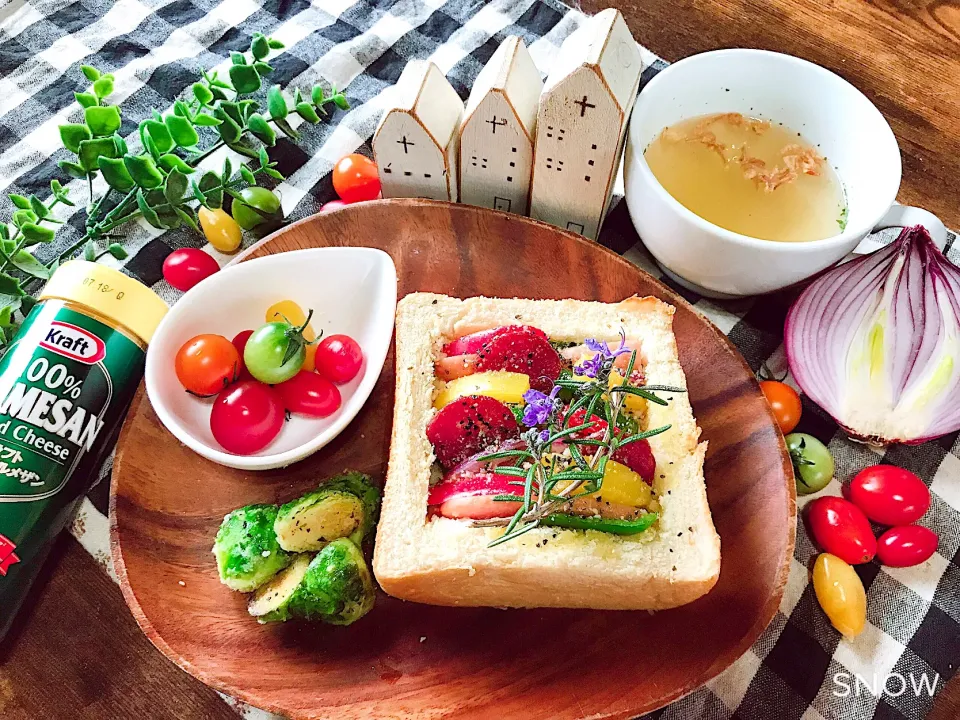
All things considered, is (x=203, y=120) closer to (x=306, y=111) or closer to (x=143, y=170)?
(x=143, y=170)

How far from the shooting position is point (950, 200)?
8.55ft

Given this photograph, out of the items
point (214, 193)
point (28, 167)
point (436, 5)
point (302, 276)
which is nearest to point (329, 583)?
point (302, 276)

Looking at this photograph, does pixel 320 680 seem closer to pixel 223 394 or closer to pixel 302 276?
pixel 223 394

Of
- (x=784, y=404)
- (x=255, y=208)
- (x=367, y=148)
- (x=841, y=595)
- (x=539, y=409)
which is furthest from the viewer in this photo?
(x=367, y=148)

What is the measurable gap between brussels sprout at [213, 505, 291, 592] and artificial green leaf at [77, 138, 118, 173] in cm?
107

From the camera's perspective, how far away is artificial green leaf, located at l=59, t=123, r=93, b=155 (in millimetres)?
2117

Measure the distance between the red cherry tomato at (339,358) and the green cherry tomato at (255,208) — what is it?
61 centimetres

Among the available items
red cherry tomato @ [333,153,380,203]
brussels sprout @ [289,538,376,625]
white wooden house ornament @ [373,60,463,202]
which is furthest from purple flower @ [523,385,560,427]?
red cherry tomato @ [333,153,380,203]

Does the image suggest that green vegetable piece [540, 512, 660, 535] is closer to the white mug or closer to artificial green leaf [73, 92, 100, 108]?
the white mug

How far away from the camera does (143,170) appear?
2131 millimetres

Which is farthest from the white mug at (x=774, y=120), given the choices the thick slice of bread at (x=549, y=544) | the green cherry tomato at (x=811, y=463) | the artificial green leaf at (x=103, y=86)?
the artificial green leaf at (x=103, y=86)

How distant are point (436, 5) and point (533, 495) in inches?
86.8

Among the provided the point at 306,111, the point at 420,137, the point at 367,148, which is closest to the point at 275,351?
the point at 420,137

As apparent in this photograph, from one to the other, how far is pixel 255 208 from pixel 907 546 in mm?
2071
